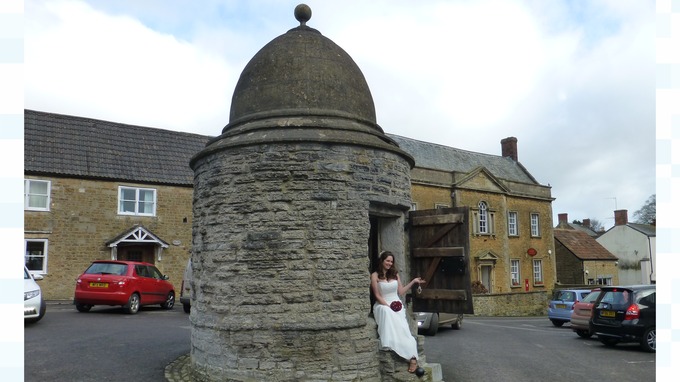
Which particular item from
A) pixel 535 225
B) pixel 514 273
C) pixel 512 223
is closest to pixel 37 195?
pixel 512 223

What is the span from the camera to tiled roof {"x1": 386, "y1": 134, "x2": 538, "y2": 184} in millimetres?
30000

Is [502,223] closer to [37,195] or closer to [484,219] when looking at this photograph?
[484,219]

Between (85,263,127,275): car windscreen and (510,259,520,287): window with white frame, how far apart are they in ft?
74.1

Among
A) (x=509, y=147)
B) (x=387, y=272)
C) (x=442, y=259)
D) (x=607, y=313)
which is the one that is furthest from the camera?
(x=509, y=147)

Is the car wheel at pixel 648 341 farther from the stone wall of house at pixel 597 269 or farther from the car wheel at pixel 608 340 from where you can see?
the stone wall of house at pixel 597 269

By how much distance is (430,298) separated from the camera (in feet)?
25.7

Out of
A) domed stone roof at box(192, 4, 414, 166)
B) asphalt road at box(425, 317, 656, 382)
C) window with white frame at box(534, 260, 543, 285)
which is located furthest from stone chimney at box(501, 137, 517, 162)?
domed stone roof at box(192, 4, 414, 166)

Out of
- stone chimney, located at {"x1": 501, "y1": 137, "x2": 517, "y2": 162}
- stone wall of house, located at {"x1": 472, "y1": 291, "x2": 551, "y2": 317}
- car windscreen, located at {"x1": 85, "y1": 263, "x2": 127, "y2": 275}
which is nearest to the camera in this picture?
car windscreen, located at {"x1": 85, "y1": 263, "x2": 127, "y2": 275}

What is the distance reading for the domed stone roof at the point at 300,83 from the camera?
7438mm

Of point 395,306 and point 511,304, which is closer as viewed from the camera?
point 395,306

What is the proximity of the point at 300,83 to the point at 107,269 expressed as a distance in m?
10.4

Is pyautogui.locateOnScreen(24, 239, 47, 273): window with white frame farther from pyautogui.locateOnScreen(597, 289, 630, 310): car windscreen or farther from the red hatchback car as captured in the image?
Result: pyautogui.locateOnScreen(597, 289, 630, 310): car windscreen

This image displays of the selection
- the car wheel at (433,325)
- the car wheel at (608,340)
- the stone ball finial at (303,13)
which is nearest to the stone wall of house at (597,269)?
the car wheel at (608,340)

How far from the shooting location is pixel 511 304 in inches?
951
